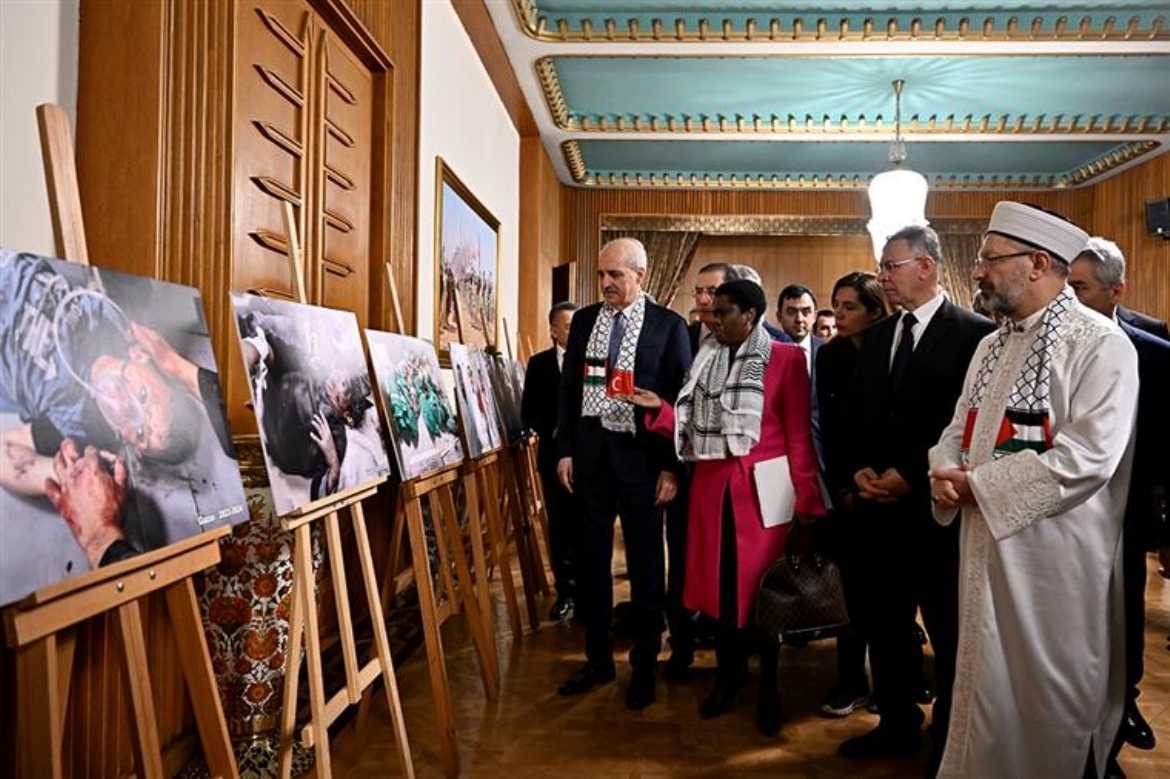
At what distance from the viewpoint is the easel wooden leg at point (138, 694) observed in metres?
1.37

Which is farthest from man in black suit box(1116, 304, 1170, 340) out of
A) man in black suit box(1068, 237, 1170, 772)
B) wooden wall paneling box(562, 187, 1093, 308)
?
wooden wall paneling box(562, 187, 1093, 308)

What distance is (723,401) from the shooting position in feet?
9.32

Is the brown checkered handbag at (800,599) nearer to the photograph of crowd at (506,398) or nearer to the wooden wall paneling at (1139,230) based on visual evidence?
the photograph of crowd at (506,398)

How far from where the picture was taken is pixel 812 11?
5.53 m

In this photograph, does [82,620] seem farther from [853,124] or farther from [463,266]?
[853,124]

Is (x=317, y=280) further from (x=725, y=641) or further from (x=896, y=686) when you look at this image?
(x=896, y=686)

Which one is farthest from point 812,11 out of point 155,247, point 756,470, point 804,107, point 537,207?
point 155,247

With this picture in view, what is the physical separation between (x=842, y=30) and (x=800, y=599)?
4.40m

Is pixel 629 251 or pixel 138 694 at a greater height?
pixel 629 251

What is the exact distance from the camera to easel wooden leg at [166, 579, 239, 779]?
1.53 meters

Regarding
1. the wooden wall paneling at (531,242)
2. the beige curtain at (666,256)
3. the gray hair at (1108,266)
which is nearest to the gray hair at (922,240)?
the gray hair at (1108,266)

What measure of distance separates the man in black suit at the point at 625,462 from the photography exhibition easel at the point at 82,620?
170 centimetres

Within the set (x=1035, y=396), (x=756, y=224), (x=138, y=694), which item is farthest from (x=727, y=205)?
(x=138, y=694)

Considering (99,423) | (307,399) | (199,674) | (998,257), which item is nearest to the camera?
(99,423)
